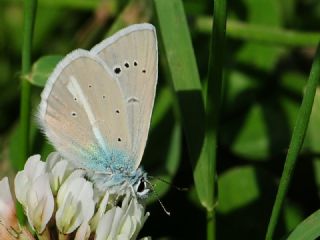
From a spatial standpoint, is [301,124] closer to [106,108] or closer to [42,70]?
[106,108]

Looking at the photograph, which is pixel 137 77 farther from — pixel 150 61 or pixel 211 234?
pixel 211 234

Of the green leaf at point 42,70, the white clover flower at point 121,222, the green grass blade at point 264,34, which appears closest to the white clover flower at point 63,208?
the white clover flower at point 121,222

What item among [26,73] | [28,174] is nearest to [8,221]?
[28,174]

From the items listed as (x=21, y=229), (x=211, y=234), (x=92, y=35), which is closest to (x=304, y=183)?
(x=211, y=234)

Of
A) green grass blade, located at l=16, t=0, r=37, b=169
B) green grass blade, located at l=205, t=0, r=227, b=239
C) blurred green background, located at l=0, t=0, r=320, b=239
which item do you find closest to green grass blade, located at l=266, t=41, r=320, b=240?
green grass blade, located at l=205, t=0, r=227, b=239

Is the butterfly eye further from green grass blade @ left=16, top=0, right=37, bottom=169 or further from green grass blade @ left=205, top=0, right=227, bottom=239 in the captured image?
green grass blade @ left=16, top=0, right=37, bottom=169
